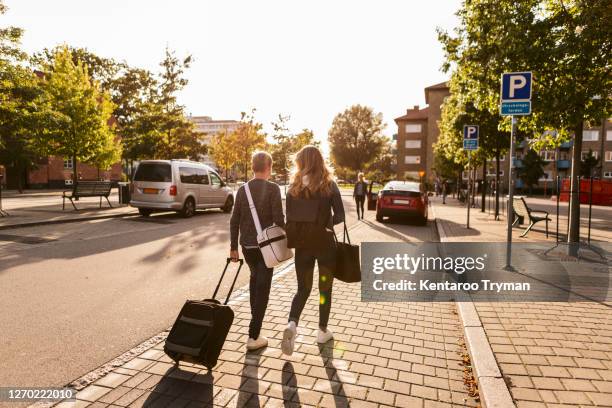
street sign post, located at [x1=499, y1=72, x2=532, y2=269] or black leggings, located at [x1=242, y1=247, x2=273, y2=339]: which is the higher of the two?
street sign post, located at [x1=499, y1=72, x2=532, y2=269]

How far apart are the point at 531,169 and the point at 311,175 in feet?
216

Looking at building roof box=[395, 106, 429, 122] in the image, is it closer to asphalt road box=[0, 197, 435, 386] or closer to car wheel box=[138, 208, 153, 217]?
car wheel box=[138, 208, 153, 217]

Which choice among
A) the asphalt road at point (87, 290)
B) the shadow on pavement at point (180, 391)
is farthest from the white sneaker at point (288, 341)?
the asphalt road at point (87, 290)

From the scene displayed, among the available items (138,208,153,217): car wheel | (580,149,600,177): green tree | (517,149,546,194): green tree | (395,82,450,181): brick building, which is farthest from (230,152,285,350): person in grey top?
(395,82,450,181): brick building

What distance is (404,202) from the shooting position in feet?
48.6

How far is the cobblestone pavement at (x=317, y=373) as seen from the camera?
9.80ft

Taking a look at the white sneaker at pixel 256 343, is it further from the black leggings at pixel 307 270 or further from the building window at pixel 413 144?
the building window at pixel 413 144

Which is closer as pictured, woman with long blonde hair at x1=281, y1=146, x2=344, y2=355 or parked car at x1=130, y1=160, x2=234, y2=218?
woman with long blonde hair at x1=281, y1=146, x2=344, y2=355

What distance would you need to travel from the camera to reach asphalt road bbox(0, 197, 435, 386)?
365 centimetres

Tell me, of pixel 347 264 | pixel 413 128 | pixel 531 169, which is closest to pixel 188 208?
pixel 347 264

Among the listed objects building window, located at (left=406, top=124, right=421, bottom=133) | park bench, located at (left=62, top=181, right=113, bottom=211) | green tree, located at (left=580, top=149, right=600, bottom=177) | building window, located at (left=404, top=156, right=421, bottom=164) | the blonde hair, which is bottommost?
park bench, located at (left=62, top=181, right=113, bottom=211)

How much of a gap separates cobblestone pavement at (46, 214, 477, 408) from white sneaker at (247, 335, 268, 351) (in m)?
0.06

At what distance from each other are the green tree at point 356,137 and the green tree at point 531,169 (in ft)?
76.2

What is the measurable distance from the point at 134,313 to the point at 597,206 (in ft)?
103
